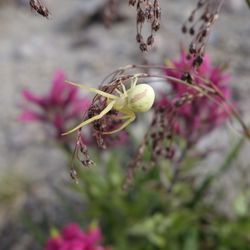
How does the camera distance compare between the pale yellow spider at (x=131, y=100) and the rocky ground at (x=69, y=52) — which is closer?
the pale yellow spider at (x=131, y=100)

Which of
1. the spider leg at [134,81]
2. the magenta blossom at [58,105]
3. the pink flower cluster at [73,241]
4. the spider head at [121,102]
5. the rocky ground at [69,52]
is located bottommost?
Answer: the spider head at [121,102]

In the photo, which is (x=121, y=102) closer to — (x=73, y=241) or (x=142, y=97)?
(x=142, y=97)

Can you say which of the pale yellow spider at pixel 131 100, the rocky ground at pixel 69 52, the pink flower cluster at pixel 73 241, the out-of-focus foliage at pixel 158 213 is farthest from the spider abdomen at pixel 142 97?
the rocky ground at pixel 69 52

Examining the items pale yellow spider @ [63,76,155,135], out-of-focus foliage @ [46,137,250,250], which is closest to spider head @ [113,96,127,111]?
pale yellow spider @ [63,76,155,135]

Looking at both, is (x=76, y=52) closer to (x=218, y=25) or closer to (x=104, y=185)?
(x=218, y=25)

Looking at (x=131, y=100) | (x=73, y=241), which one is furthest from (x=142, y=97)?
(x=73, y=241)

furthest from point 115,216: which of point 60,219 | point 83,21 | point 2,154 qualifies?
point 83,21

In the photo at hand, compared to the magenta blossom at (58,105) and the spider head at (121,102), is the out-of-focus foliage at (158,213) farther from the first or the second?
the spider head at (121,102)
